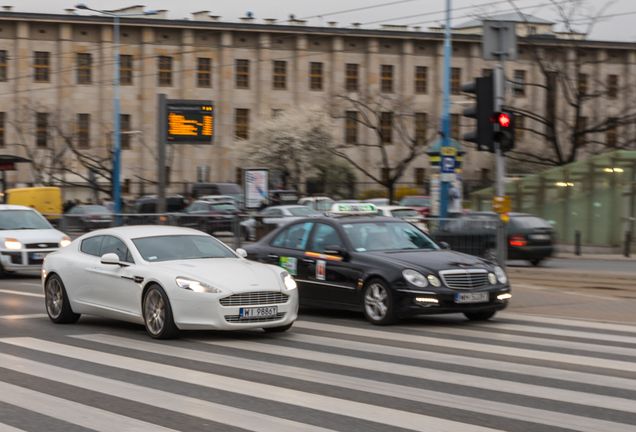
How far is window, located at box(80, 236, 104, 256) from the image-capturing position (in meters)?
11.7

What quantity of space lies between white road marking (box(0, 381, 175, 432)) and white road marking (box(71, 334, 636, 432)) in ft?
6.52

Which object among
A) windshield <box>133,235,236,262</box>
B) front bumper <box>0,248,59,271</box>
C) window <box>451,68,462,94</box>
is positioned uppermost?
window <box>451,68,462,94</box>

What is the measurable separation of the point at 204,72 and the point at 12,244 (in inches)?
1861

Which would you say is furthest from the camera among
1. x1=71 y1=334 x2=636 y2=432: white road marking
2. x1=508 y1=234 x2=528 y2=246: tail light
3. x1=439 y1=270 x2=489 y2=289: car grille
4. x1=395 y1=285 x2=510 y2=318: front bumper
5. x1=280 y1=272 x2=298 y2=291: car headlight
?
x1=508 y1=234 x2=528 y2=246: tail light

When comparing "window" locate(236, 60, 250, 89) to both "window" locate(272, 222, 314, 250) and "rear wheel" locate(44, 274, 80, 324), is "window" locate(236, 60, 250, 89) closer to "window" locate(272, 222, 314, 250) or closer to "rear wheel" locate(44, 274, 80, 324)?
"window" locate(272, 222, 314, 250)

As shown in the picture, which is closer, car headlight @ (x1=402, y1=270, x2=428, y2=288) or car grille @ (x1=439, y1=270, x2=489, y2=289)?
car headlight @ (x1=402, y1=270, x2=428, y2=288)

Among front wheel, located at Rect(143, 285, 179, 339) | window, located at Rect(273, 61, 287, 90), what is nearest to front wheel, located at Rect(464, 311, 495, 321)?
front wheel, located at Rect(143, 285, 179, 339)

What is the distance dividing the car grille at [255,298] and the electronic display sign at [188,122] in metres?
14.5

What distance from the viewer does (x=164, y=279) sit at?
10.2 meters

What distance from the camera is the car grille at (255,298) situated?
393 inches

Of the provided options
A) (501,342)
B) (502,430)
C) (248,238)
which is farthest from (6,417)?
(248,238)

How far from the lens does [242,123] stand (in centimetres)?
6725

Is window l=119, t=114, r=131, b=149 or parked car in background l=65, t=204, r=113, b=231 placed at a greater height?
window l=119, t=114, r=131, b=149

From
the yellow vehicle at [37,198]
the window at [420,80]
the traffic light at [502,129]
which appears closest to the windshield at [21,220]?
the traffic light at [502,129]
